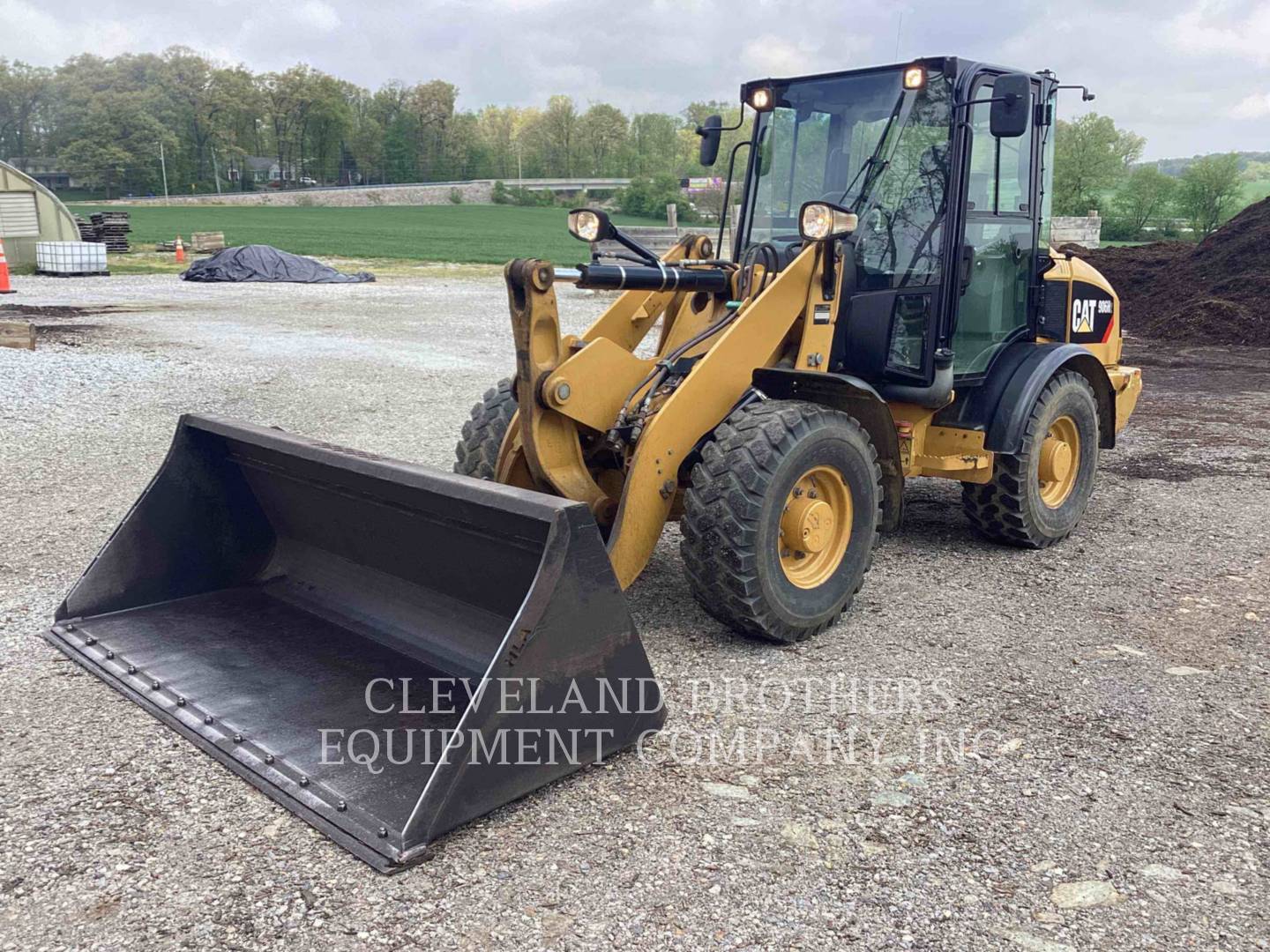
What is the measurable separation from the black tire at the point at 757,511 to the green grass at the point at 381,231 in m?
28.2

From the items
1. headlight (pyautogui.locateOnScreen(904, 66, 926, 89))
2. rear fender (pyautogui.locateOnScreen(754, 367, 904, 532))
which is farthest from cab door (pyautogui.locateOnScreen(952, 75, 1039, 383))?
rear fender (pyautogui.locateOnScreen(754, 367, 904, 532))

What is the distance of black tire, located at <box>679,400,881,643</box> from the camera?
14.2ft

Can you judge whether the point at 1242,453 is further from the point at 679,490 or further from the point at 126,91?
the point at 126,91

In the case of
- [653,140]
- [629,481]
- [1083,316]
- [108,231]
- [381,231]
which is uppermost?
[653,140]

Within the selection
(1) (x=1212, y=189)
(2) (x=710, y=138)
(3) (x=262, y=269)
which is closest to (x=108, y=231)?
(3) (x=262, y=269)

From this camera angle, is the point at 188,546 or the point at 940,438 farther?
the point at 940,438

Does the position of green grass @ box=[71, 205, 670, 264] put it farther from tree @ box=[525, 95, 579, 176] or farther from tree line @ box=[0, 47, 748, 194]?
tree @ box=[525, 95, 579, 176]

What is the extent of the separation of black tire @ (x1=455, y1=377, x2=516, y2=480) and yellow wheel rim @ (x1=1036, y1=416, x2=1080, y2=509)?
9.77 ft

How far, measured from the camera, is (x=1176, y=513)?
6898 millimetres

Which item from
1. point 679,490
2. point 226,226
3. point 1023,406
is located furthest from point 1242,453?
point 226,226

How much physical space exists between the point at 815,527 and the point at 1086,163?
4866 cm

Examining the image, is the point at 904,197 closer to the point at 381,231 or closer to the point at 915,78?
the point at 915,78

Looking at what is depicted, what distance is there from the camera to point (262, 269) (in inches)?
932

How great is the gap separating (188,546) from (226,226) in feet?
151
